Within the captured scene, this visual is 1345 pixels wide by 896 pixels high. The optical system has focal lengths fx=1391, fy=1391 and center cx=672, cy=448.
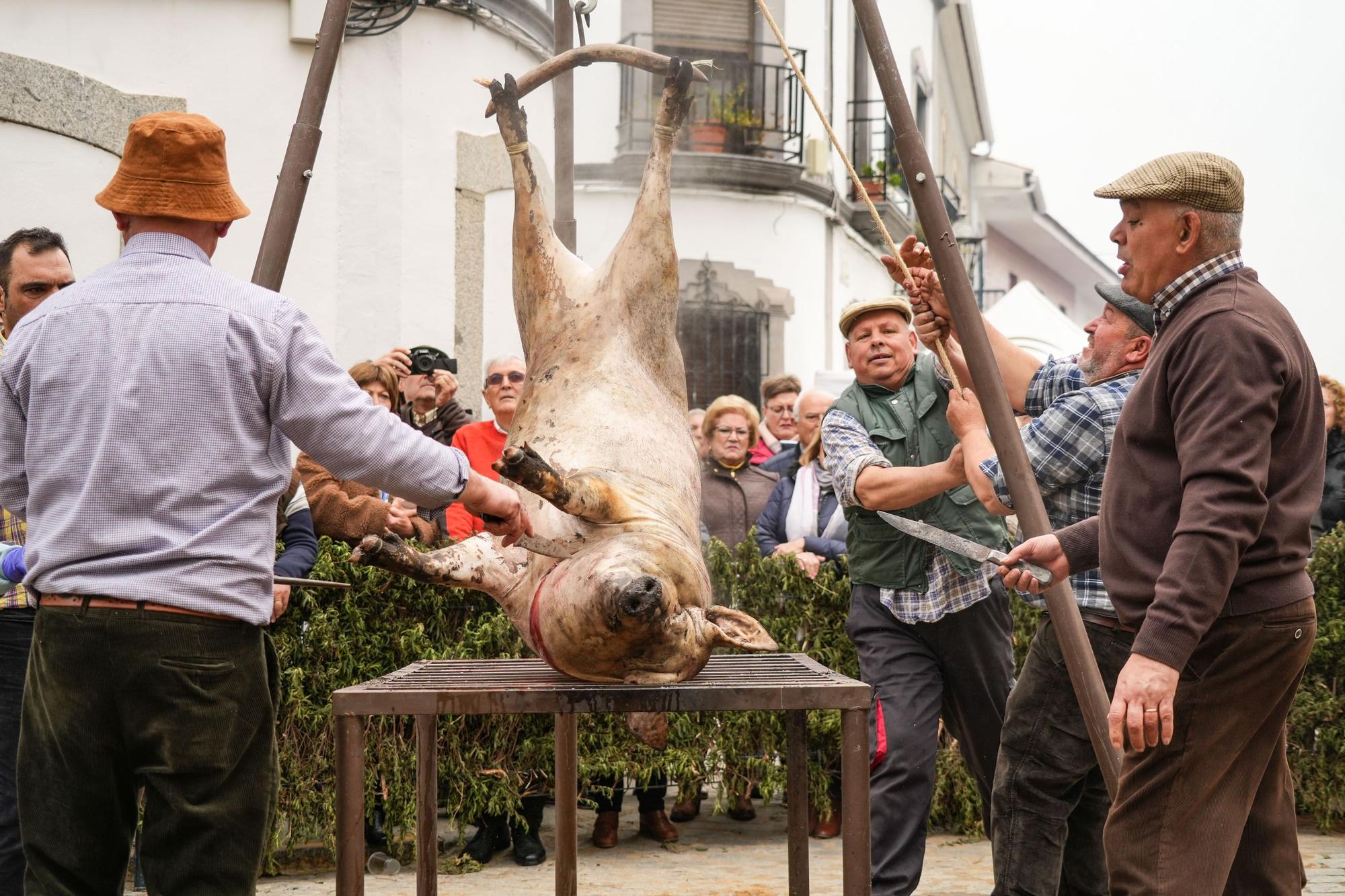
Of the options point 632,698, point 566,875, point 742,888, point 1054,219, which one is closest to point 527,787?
point 742,888

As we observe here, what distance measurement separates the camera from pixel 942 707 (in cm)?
514

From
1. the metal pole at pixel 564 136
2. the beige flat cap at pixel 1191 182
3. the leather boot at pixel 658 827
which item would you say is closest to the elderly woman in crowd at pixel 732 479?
the leather boot at pixel 658 827

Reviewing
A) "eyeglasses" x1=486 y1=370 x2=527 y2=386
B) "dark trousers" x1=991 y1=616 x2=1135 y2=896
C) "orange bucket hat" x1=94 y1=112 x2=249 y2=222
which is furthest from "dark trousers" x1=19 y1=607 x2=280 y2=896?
"eyeglasses" x1=486 y1=370 x2=527 y2=386

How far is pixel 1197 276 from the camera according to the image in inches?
130

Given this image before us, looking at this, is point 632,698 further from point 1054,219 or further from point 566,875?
point 1054,219

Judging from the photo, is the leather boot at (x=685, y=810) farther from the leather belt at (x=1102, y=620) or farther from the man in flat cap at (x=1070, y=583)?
the leather belt at (x=1102, y=620)

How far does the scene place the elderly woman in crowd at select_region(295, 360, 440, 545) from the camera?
6.08m

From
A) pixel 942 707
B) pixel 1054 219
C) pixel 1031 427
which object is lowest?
pixel 942 707

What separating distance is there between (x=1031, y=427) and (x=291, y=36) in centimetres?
607

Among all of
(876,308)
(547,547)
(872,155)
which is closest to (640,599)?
(547,547)

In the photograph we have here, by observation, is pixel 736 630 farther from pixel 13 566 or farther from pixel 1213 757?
pixel 13 566

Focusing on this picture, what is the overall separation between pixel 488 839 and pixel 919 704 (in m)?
2.47

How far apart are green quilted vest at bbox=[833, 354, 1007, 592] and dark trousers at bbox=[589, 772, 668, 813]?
201 centimetres

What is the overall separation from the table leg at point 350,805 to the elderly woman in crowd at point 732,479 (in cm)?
412
